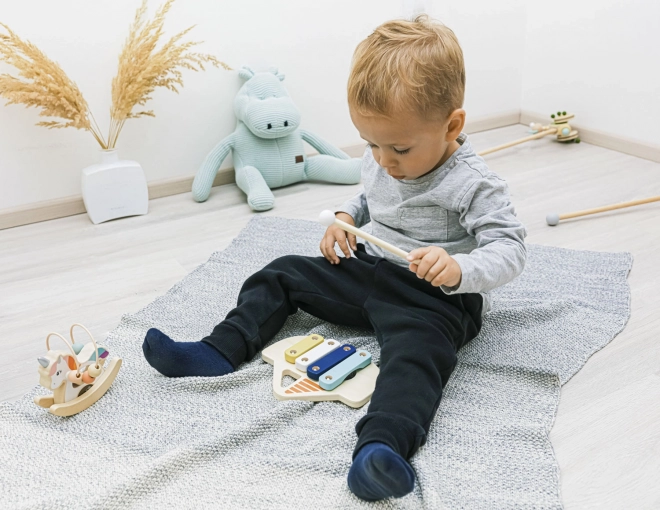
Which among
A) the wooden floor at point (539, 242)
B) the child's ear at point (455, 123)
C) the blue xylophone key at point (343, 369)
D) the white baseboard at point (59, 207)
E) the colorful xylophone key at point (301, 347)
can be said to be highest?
the child's ear at point (455, 123)

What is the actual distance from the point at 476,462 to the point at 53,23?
135 centimetres

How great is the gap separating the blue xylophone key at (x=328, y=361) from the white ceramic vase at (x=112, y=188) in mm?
862

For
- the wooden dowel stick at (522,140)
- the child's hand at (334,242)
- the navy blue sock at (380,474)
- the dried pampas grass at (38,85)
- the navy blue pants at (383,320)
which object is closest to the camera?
the navy blue sock at (380,474)

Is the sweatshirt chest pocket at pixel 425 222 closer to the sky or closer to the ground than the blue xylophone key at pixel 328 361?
closer to the sky

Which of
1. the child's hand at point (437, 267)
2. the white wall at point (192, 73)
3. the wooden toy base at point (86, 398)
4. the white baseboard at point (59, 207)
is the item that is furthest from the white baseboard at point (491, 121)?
the wooden toy base at point (86, 398)

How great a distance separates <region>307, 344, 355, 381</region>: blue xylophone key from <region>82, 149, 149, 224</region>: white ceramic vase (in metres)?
0.86

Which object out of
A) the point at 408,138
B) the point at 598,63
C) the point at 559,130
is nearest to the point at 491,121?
the point at 559,130

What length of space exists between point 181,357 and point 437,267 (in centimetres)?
39

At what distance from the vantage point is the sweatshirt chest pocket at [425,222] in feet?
3.25

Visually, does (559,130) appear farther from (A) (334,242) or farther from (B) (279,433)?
(B) (279,433)

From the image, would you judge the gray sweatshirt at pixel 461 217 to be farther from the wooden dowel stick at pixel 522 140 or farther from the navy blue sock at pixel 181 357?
the wooden dowel stick at pixel 522 140

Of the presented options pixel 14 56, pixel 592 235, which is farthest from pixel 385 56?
pixel 14 56

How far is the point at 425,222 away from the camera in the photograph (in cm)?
100

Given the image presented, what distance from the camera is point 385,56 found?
875 millimetres
